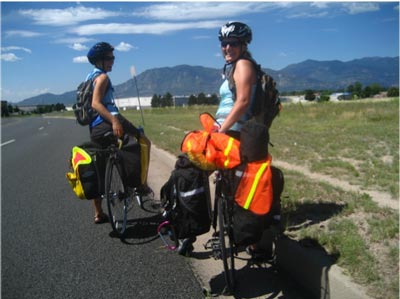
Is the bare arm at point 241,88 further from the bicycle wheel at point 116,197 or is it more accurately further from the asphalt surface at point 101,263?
the bicycle wheel at point 116,197

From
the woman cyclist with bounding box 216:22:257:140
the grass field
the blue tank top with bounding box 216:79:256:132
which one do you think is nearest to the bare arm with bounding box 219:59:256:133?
the woman cyclist with bounding box 216:22:257:140

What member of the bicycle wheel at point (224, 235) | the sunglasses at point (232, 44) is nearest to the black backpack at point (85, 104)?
the sunglasses at point (232, 44)

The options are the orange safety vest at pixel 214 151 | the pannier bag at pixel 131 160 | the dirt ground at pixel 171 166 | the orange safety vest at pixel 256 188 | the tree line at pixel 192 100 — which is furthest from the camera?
the tree line at pixel 192 100

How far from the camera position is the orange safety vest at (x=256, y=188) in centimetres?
311

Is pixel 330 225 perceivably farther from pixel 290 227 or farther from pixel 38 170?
pixel 38 170

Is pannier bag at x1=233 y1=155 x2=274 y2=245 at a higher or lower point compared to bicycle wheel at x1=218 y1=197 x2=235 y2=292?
higher

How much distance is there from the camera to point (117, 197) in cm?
503

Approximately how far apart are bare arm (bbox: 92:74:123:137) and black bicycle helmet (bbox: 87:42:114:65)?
0.70ft

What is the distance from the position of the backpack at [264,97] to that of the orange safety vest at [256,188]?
68cm

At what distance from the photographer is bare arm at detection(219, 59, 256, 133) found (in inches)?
135

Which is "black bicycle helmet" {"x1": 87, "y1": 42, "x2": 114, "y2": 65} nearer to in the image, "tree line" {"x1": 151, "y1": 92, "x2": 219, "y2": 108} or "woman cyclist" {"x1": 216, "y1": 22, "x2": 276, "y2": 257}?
"woman cyclist" {"x1": 216, "y1": 22, "x2": 276, "y2": 257}

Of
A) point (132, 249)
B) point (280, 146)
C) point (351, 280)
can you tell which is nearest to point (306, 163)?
point (280, 146)

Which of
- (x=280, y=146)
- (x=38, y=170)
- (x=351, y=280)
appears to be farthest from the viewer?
(x=280, y=146)

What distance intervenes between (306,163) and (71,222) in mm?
4478
